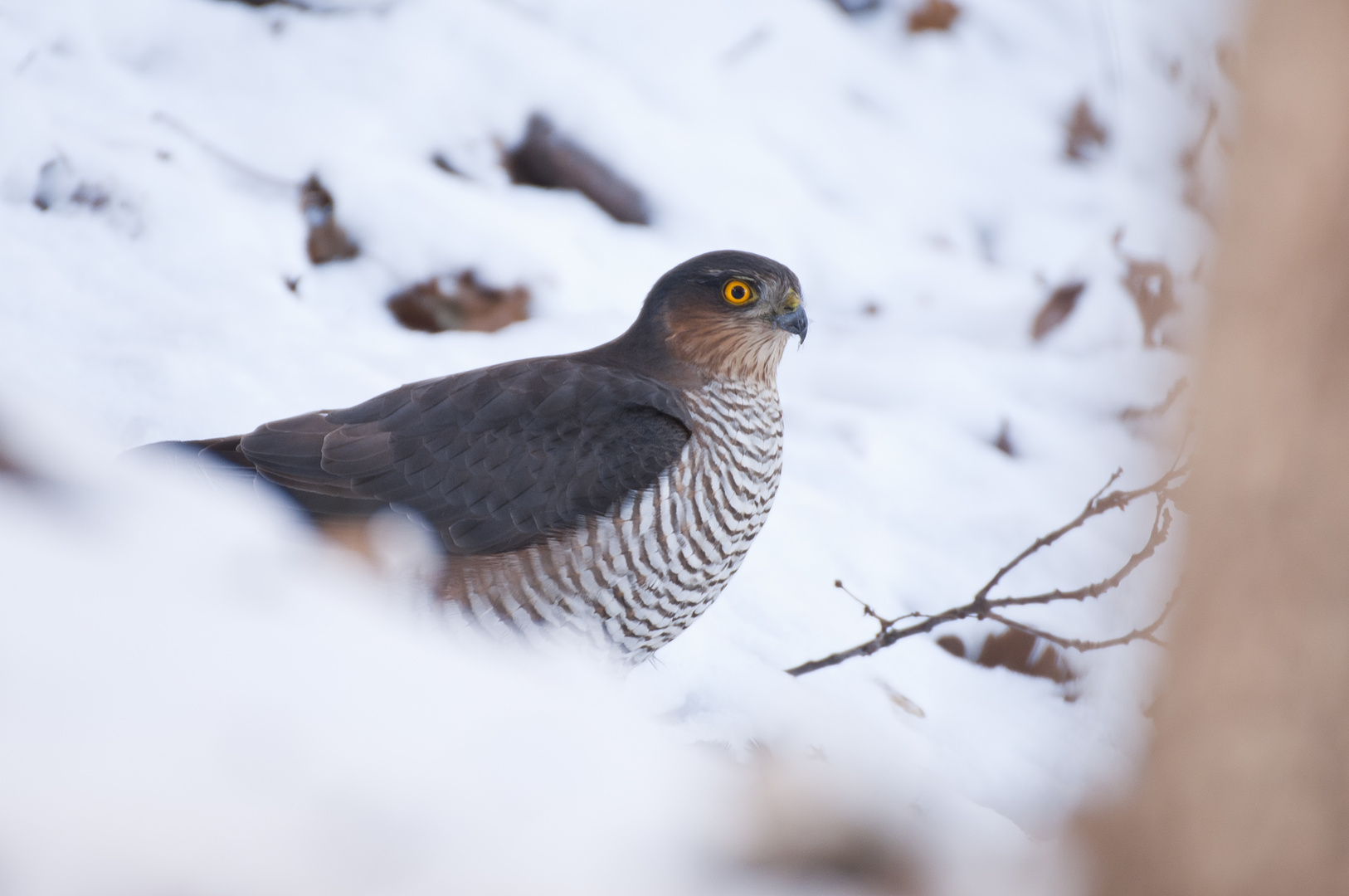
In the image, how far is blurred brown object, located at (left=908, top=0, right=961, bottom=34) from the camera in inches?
249

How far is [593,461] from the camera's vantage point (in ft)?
8.70

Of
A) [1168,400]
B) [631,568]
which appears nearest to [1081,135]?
[631,568]

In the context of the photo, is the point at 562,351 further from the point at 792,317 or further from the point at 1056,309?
the point at 1056,309

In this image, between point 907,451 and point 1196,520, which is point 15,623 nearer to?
point 1196,520

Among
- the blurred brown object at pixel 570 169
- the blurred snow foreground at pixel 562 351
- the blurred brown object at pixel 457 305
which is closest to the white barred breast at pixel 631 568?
the blurred snow foreground at pixel 562 351

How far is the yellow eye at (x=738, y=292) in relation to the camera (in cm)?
291

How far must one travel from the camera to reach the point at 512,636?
2.55 metres

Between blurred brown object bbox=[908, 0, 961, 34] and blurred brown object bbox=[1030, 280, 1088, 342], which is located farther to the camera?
blurred brown object bbox=[908, 0, 961, 34]

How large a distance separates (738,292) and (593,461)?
662mm

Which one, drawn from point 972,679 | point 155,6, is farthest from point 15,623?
point 155,6

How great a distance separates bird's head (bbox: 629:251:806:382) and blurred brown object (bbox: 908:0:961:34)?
13.5 feet

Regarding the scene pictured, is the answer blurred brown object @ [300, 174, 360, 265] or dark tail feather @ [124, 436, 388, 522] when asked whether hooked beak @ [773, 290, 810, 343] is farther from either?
blurred brown object @ [300, 174, 360, 265]

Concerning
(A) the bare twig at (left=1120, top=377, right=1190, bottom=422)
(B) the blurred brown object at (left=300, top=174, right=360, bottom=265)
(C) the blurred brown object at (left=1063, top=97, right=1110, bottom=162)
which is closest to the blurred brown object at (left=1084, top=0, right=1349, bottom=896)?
(A) the bare twig at (left=1120, top=377, right=1190, bottom=422)

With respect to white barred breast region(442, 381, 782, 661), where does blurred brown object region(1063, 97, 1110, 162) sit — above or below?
above
